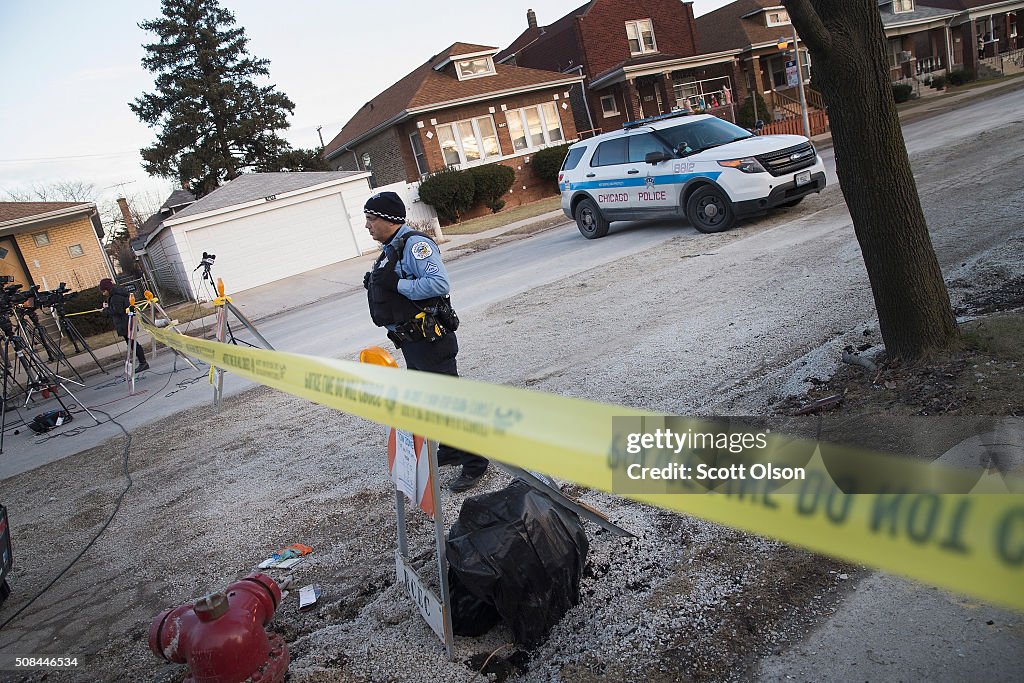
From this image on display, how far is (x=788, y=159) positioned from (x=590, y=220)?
4212 millimetres

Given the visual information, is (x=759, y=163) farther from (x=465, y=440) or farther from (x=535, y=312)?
(x=465, y=440)

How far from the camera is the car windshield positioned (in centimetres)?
1199

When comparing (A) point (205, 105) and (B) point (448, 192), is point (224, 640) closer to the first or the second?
(B) point (448, 192)

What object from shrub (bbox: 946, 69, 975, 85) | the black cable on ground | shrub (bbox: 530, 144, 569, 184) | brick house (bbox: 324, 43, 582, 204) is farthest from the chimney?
shrub (bbox: 946, 69, 975, 85)

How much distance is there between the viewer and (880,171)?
4.46 m

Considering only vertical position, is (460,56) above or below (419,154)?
above

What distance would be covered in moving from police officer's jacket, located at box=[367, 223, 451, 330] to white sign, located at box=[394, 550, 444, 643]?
1.68 meters

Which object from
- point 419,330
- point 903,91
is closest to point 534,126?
point 903,91

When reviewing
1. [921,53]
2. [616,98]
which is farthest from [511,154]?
[921,53]

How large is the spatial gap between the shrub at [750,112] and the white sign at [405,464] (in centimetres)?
3615

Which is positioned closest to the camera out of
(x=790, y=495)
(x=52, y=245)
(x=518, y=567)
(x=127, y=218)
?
(x=790, y=495)

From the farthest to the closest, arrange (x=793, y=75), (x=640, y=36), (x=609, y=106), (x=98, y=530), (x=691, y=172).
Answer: (x=640, y=36), (x=609, y=106), (x=793, y=75), (x=691, y=172), (x=98, y=530)

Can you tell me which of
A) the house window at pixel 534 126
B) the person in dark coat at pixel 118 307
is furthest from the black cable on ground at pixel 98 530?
the house window at pixel 534 126

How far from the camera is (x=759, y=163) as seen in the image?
1119cm
